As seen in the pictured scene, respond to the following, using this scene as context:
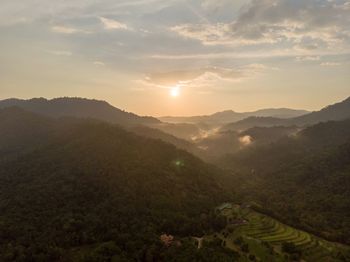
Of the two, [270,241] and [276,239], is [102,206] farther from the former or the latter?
[276,239]

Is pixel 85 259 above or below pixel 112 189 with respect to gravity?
below

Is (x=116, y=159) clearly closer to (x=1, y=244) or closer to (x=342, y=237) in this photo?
(x=1, y=244)

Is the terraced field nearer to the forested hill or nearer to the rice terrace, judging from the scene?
the rice terrace

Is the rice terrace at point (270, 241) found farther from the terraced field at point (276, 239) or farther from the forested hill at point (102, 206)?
the forested hill at point (102, 206)

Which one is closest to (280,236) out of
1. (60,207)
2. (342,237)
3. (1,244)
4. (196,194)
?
(342,237)

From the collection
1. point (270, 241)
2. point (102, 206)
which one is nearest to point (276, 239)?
point (270, 241)

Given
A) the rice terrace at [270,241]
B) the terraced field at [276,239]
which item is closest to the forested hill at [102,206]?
the rice terrace at [270,241]

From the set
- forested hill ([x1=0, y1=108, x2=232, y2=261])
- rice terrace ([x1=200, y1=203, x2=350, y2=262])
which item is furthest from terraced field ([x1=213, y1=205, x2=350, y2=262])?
forested hill ([x1=0, y1=108, x2=232, y2=261])
